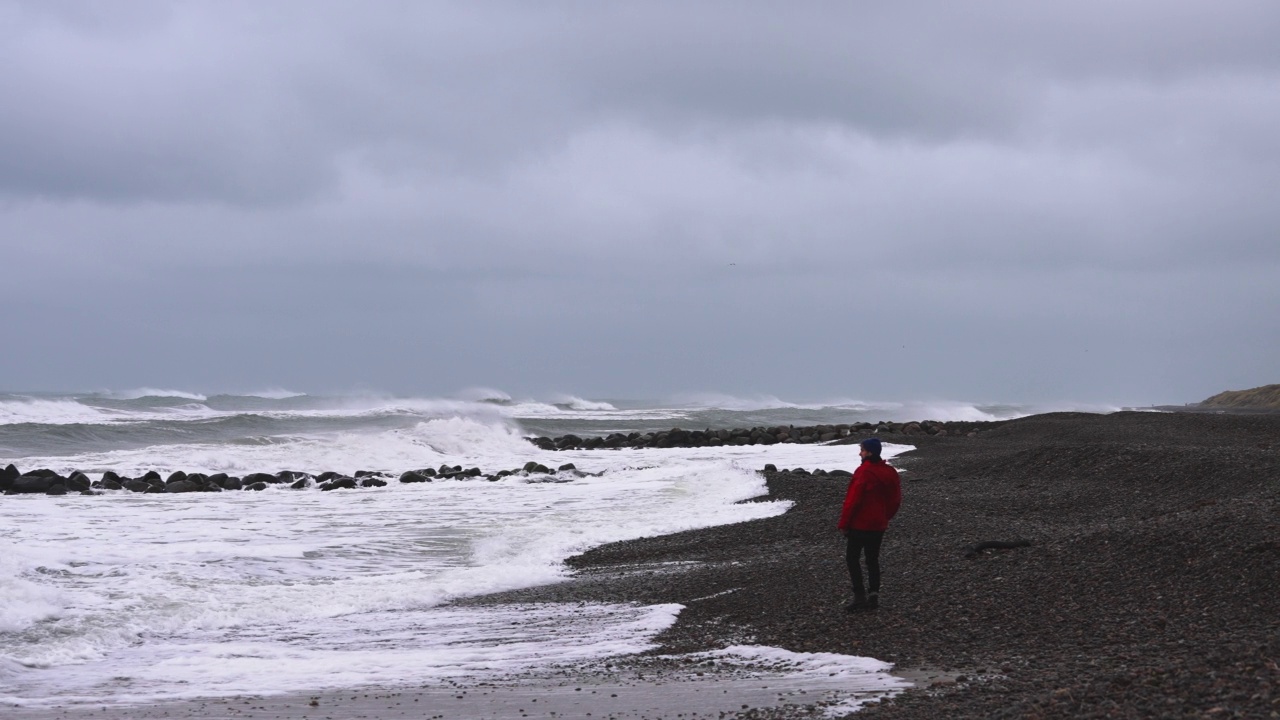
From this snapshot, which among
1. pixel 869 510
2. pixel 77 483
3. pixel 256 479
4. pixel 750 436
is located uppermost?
pixel 869 510

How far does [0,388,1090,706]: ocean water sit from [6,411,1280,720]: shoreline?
19.2 inches

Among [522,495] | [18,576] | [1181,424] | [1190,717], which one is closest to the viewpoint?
[1190,717]

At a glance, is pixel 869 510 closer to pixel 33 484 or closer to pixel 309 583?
pixel 309 583

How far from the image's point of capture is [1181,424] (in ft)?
111

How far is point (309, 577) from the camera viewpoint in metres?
12.0

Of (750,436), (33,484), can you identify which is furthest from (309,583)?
(750,436)

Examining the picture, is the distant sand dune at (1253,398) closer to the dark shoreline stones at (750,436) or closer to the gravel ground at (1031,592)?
the dark shoreline stones at (750,436)

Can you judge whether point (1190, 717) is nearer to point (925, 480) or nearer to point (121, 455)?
point (925, 480)

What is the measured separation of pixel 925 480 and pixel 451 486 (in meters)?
10.8

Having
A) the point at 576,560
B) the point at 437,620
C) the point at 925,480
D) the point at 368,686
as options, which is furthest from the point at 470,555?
the point at 925,480

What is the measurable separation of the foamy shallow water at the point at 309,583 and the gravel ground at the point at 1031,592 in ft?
3.02

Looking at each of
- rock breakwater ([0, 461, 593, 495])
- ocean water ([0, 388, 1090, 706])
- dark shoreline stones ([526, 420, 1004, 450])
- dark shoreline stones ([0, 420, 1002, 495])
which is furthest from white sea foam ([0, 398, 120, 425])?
dark shoreline stones ([0, 420, 1002, 495])

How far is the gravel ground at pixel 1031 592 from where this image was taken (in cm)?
545

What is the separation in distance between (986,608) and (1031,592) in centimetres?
60
